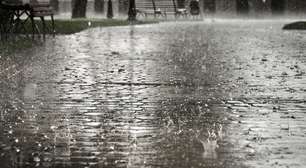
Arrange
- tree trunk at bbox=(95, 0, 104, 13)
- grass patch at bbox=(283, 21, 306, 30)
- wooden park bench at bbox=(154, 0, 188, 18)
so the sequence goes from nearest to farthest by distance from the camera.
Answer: grass patch at bbox=(283, 21, 306, 30)
wooden park bench at bbox=(154, 0, 188, 18)
tree trunk at bbox=(95, 0, 104, 13)

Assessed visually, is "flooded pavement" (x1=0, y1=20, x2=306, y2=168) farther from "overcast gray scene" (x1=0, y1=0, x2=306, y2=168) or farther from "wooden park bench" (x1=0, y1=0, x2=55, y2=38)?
"wooden park bench" (x1=0, y1=0, x2=55, y2=38)

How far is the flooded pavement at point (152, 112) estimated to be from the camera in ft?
16.2

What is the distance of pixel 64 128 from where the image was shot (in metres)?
5.99

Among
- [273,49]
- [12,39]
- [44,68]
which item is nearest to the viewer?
[44,68]

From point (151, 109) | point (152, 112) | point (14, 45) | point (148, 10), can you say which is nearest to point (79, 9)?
point (148, 10)

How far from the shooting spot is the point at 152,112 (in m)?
6.93

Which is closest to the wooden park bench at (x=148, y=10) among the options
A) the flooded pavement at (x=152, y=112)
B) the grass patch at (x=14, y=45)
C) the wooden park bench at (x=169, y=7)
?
the wooden park bench at (x=169, y=7)

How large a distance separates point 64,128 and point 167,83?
3580mm

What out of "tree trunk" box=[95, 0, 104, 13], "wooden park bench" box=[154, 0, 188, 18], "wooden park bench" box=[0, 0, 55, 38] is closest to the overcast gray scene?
"wooden park bench" box=[0, 0, 55, 38]

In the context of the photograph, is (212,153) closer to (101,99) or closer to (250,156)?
(250,156)

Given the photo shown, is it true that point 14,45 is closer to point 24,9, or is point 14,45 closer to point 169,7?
point 24,9

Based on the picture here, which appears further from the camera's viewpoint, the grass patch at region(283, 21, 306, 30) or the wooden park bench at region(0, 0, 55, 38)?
the grass patch at region(283, 21, 306, 30)

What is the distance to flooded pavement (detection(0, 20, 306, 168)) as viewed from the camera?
16.2 feet

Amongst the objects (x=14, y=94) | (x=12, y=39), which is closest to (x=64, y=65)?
(x=14, y=94)
